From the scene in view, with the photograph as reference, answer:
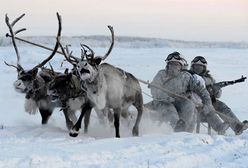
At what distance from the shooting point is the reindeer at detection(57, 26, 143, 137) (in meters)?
8.54

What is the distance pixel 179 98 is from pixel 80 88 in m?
2.14

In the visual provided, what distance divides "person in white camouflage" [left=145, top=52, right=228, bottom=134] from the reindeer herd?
0.76 meters

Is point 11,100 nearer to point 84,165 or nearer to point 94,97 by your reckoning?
point 94,97

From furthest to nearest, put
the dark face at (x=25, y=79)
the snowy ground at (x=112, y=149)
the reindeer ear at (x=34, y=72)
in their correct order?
the reindeer ear at (x=34, y=72) → the dark face at (x=25, y=79) → the snowy ground at (x=112, y=149)

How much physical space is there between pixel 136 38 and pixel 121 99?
66.0 m

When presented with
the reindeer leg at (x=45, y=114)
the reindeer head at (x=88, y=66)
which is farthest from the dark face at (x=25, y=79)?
the reindeer head at (x=88, y=66)

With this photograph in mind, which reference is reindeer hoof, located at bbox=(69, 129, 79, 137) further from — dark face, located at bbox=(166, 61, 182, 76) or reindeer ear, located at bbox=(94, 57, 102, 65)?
dark face, located at bbox=(166, 61, 182, 76)

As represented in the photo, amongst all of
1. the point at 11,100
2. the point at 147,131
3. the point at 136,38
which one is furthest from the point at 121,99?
the point at 136,38

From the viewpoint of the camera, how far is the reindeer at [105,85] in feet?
28.0

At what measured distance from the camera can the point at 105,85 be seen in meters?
8.89

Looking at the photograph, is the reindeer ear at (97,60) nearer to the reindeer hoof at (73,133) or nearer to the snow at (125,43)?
the reindeer hoof at (73,133)

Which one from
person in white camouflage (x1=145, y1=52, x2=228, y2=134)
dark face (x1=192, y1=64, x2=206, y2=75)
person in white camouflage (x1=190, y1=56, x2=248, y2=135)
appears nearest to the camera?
person in white camouflage (x1=145, y1=52, x2=228, y2=134)

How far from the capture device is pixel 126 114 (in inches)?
398

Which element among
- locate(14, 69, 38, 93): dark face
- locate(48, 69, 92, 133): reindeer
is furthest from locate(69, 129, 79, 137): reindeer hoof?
locate(14, 69, 38, 93): dark face
